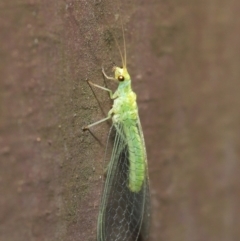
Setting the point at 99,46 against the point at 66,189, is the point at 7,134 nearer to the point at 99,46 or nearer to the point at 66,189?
the point at 66,189

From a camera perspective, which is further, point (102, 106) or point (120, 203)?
point (120, 203)

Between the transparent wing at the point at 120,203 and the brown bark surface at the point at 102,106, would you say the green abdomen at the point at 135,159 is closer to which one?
the transparent wing at the point at 120,203

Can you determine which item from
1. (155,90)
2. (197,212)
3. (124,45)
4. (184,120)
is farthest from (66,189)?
(197,212)

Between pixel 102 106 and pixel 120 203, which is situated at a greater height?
pixel 102 106

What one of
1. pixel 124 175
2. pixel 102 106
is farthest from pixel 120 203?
pixel 102 106

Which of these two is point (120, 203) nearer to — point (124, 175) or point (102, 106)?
point (124, 175)

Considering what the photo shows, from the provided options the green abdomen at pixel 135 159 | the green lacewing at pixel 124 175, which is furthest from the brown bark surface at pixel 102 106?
the green abdomen at pixel 135 159
